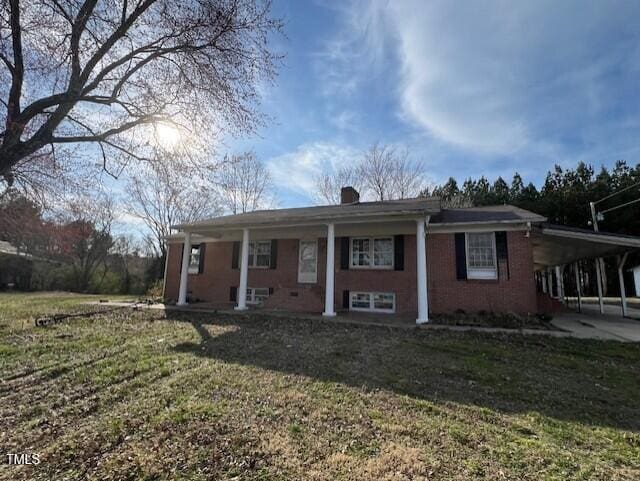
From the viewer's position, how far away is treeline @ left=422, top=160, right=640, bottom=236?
78.5ft

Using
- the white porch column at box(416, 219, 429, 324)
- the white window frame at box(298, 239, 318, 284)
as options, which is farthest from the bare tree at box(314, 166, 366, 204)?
the white porch column at box(416, 219, 429, 324)

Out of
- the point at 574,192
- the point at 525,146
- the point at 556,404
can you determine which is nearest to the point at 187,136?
the point at 556,404

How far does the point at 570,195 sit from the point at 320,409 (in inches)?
1202

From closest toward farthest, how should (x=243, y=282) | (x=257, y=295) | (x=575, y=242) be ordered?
(x=575, y=242), (x=243, y=282), (x=257, y=295)

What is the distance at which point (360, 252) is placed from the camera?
40.1ft

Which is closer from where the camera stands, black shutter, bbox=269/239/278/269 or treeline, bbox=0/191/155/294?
black shutter, bbox=269/239/278/269

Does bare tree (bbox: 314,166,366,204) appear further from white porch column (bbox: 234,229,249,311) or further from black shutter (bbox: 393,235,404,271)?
white porch column (bbox: 234,229,249,311)

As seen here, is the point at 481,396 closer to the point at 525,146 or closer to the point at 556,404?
the point at 556,404

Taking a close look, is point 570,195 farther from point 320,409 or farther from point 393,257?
point 320,409

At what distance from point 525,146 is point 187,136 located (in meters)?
16.6

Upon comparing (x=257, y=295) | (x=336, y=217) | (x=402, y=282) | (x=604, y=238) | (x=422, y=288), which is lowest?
(x=257, y=295)

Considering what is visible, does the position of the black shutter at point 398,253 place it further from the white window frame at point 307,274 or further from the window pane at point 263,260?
the window pane at point 263,260

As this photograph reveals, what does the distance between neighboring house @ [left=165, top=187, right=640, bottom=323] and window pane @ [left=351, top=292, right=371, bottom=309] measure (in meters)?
0.04

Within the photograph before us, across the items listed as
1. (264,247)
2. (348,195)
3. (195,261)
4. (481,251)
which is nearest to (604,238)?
(481,251)
